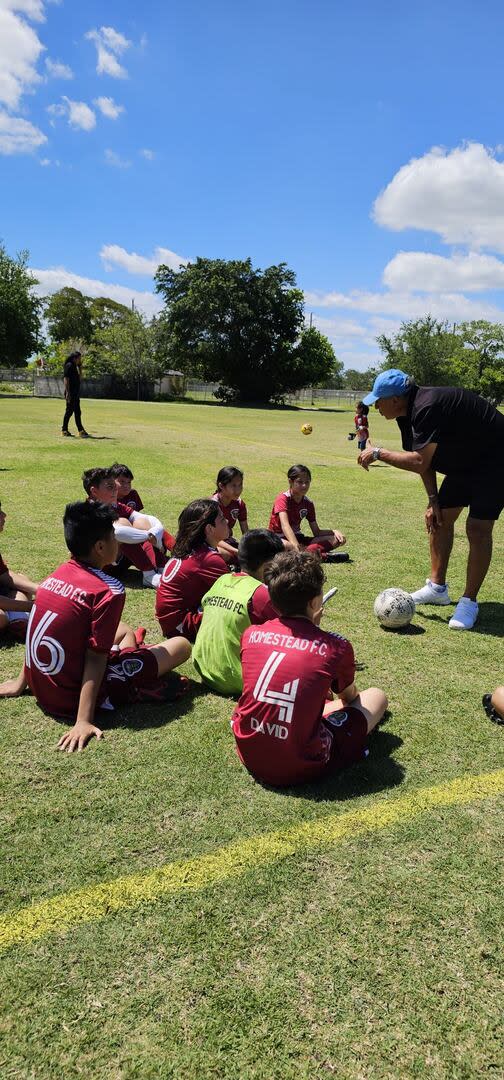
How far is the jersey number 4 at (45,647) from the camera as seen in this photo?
12.6 ft

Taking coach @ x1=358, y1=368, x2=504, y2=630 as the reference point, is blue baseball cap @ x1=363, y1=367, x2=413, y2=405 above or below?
above

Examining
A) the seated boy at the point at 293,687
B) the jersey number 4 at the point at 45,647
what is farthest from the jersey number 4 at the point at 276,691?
the jersey number 4 at the point at 45,647

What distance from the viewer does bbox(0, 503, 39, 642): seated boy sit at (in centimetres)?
528

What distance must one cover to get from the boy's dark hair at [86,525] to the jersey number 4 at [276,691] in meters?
1.36

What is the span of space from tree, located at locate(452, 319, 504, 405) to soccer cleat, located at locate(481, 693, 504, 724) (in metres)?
84.8

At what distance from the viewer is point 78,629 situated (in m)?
3.82

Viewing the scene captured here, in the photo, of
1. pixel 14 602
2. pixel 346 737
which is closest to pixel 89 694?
pixel 346 737

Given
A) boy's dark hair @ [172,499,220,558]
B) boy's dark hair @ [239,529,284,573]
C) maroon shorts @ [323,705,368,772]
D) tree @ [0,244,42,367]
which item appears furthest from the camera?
tree @ [0,244,42,367]

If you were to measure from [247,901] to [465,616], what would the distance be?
3.87 meters

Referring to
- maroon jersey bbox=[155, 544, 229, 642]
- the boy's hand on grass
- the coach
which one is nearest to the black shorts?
the coach

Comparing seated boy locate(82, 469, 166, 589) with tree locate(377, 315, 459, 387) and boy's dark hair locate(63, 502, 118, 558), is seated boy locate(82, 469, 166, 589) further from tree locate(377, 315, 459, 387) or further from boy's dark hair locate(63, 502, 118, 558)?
tree locate(377, 315, 459, 387)

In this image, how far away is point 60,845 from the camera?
2969mm

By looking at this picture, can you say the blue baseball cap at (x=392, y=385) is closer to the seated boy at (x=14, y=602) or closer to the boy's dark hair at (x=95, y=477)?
the boy's dark hair at (x=95, y=477)

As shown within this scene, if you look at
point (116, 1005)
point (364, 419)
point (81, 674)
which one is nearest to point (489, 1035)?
point (116, 1005)
